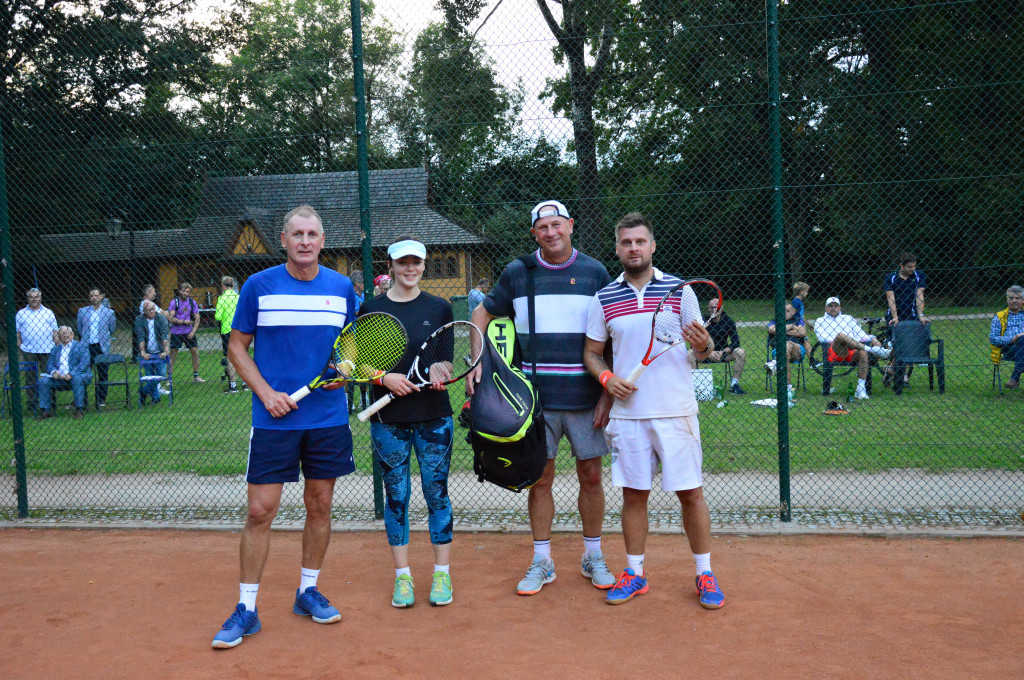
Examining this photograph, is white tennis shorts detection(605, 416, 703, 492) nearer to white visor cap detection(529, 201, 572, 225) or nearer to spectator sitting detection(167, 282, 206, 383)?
white visor cap detection(529, 201, 572, 225)

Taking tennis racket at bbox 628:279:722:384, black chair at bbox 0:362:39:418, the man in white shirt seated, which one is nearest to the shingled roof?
tennis racket at bbox 628:279:722:384

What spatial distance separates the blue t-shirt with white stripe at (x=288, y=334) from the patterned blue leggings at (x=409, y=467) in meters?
0.34

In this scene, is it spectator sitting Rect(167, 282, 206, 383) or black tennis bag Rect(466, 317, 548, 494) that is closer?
black tennis bag Rect(466, 317, 548, 494)

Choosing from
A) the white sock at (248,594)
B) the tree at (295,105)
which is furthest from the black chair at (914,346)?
the white sock at (248,594)

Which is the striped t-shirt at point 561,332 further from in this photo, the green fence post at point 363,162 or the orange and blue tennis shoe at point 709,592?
the green fence post at point 363,162

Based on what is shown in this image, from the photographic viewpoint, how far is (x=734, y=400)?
9.85 metres

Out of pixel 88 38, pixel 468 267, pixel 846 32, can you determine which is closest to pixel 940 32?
pixel 846 32

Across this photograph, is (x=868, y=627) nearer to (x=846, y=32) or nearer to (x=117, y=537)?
(x=846, y=32)

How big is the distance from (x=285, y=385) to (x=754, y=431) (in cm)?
560

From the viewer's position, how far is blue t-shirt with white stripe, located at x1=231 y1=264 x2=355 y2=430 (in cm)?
387

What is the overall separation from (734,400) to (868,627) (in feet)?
20.7

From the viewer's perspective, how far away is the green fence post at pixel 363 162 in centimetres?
546

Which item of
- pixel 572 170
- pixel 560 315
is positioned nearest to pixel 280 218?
pixel 572 170

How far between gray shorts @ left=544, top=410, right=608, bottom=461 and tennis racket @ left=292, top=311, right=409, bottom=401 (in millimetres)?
915
